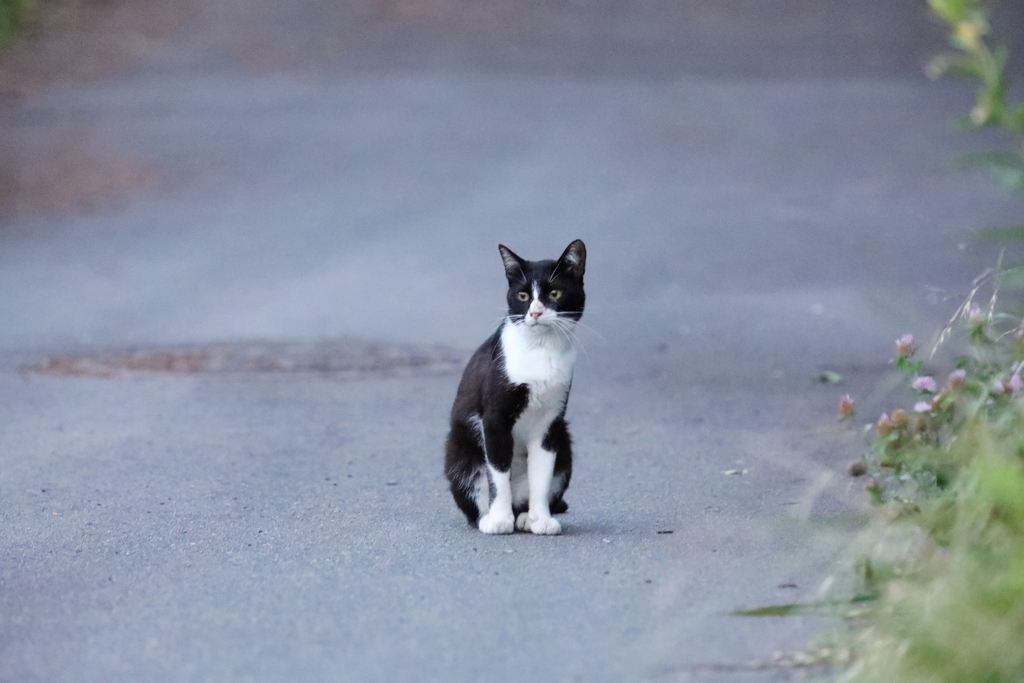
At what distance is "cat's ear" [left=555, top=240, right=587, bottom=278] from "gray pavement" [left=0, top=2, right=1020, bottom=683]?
100 centimetres

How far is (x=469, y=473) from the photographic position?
5434 mm

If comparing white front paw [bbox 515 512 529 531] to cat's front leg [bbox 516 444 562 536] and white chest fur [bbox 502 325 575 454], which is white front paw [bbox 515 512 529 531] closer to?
cat's front leg [bbox 516 444 562 536]

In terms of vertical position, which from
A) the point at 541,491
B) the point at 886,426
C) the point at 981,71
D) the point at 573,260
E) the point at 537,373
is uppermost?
the point at 981,71

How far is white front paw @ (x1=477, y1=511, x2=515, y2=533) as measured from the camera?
537 centimetres

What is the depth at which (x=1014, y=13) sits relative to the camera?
70.5ft

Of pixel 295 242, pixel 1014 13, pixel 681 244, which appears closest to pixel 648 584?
pixel 681 244

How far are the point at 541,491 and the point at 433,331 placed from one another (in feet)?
16.4

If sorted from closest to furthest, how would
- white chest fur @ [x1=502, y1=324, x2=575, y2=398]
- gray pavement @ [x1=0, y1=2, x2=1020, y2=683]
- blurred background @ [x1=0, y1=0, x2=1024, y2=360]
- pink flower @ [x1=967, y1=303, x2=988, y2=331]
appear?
gray pavement @ [x1=0, y1=2, x2=1020, y2=683] < pink flower @ [x1=967, y1=303, x2=988, y2=331] < white chest fur @ [x1=502, y1=324, x2=575, y2=398] < blurred background @ [x1=0, y1=0, x2=1024, y2=360]

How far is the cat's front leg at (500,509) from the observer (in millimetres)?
5344

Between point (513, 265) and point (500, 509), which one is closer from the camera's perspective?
point (500, 509)

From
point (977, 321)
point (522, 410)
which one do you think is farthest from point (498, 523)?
point (977, 321)

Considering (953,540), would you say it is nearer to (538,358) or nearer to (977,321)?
(977,321)

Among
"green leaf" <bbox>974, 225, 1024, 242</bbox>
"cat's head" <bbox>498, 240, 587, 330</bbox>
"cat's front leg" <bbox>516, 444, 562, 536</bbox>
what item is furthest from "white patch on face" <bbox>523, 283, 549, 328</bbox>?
"green leaf" <bbox>974, 225, 1024, 242</bbox>

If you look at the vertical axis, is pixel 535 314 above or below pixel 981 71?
below
